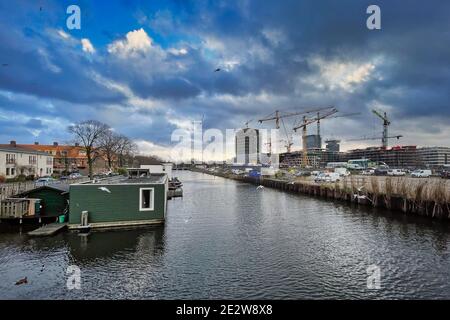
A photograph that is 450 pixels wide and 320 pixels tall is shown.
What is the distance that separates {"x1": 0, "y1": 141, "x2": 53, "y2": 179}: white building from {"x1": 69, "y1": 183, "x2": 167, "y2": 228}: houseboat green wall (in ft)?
130

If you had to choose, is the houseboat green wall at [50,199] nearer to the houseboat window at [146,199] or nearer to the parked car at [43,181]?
the houseboat window at [146,199]

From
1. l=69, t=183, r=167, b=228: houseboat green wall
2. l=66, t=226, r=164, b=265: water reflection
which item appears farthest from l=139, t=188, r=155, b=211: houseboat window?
l=66, t=226, r=164, b=265: water reflection

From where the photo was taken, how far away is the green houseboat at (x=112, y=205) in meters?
A: 25.5

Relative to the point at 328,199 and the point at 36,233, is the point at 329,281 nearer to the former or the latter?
the point at 36,233

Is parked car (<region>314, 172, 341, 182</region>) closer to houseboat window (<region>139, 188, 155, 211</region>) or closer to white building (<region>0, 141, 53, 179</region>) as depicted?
houseboat window (<region>139, 188, 155, 211</region>)

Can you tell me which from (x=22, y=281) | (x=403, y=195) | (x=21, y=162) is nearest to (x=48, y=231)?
(x=22, y=281)

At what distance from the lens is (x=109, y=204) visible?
26.4 m

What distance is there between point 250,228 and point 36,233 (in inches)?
682

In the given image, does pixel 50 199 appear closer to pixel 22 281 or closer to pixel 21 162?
pixel 22 281

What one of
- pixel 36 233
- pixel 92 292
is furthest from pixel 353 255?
pixel 36 233

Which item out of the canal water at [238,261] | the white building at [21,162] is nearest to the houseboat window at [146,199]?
the canal water at [238,261]

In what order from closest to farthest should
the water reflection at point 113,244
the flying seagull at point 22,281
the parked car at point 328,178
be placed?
the flying seagull at point 22,281, the water reflection at point 113,244, the parked car at point 328,178

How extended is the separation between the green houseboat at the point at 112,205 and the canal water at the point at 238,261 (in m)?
1.49

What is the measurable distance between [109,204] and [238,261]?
1363 cm
